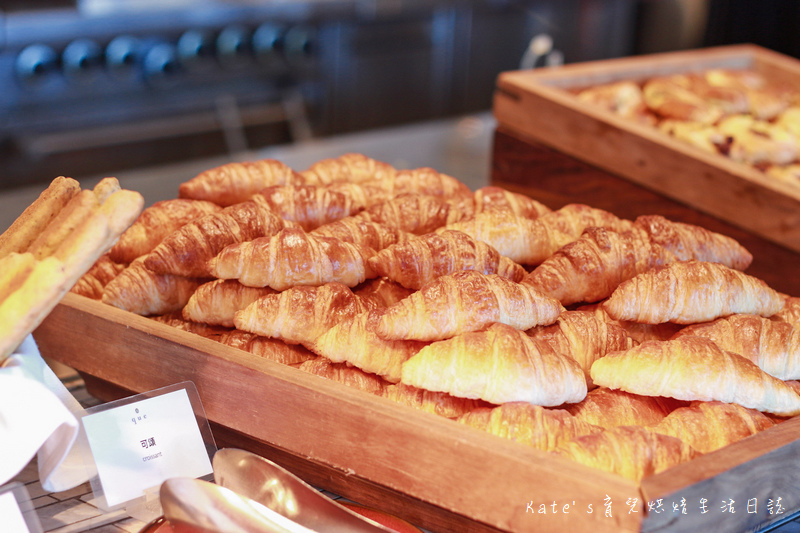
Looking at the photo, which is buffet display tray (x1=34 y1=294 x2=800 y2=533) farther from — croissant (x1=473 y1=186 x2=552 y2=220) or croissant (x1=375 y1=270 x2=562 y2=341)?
croissant (x1=473 y1=186 x2=552 y2=220)

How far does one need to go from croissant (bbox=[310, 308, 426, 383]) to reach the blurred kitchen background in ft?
9.35

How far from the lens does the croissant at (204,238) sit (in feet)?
4.07

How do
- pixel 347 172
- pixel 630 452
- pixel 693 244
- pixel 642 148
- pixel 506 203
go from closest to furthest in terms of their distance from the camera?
pixel 630 452 < pixel 693 244 < pixel 506 203 < pixel 347 172 < pixel 642 148

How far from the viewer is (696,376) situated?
101 centimetres

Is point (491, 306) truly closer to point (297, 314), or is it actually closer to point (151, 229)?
point (297, 314)

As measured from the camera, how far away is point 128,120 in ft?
12.3

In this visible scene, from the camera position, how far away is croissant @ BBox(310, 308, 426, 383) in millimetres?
1082

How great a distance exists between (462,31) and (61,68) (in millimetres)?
2222

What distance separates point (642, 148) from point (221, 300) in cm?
140

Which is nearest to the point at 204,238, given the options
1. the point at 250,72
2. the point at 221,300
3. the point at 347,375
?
the point at 221,300

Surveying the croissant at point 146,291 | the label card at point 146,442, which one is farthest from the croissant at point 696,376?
the croissant at point 146,291

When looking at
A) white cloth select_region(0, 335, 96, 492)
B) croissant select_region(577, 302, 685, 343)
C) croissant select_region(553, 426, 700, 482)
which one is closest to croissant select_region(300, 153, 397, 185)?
croissant select_region(577, 302, 685, 343)

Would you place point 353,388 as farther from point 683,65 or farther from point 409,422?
point 683,65

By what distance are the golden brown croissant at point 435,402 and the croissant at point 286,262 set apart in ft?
0.82
